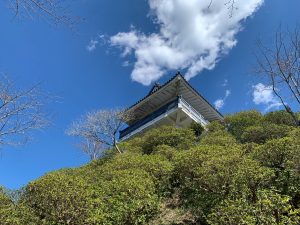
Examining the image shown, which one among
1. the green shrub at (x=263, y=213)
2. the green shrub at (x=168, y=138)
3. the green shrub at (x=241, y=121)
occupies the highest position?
the green shrub at (x=168, y=138)

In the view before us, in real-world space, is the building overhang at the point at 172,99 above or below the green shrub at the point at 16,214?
above

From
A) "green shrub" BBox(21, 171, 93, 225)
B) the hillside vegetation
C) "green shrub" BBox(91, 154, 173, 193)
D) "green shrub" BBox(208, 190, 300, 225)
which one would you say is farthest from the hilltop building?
"green shrub" BBox(208, 190, 300, 225)

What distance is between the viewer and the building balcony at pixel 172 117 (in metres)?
30.0

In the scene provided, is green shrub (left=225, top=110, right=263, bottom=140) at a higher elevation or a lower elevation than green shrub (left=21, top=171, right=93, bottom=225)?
higher

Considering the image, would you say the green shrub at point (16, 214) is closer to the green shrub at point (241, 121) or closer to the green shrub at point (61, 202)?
the green shrub at point (61, 202)

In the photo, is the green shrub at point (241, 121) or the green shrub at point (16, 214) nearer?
the green shrub at point (16, 214)

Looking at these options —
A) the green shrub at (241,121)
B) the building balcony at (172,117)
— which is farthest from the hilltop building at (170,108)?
the green shrub at (241,121)

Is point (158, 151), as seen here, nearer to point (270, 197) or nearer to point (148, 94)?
point (270, 197)

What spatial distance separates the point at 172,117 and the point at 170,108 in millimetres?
1123

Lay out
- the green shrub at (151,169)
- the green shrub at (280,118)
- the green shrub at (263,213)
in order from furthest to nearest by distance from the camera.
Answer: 1. the green shrub at (280,118)
2. the green shrub at (151,169)
3. the green shrub at (263,213)

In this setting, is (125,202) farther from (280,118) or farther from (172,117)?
(172,117)

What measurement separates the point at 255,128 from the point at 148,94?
1549 centimetres

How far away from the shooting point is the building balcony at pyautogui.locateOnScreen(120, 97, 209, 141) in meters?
30.0

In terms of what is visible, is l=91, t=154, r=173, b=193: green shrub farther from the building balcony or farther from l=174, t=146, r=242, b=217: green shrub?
the building balcony
